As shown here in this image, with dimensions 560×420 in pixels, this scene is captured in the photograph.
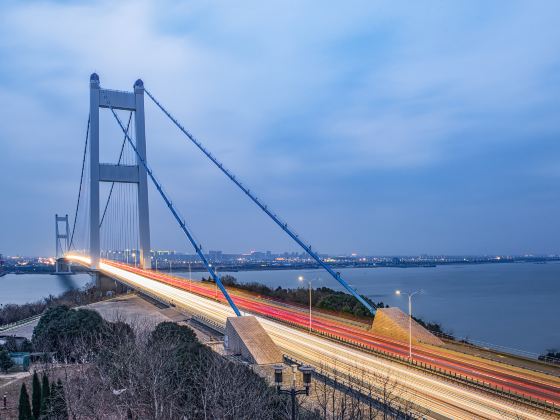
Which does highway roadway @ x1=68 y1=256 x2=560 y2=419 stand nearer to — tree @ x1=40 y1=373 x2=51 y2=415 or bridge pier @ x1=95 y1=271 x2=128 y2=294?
tree @ x1=40 y1=373 x2=51 y2=415

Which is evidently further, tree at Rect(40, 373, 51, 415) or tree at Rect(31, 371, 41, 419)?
tree at Rect(31, 371, 41, 419)

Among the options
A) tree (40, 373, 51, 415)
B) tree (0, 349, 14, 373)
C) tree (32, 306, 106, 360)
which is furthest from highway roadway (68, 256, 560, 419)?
tree (0, 349, 14, 373)

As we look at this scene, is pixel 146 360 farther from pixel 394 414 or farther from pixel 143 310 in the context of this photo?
pixel 143 310

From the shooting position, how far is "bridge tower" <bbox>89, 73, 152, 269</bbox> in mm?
51869

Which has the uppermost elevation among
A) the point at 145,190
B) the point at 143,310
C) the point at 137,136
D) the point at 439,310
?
the point at 137,136

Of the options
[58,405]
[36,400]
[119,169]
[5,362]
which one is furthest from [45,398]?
[119,169]

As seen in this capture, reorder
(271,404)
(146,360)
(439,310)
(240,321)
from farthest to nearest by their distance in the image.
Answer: (439,310)
(240,321)
(146,360)
(271,404)

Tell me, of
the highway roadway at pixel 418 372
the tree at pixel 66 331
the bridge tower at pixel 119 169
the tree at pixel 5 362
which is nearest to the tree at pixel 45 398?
the tree at pixel 5 362

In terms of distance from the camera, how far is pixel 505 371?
18.9 meters

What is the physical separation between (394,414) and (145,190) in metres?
41.7

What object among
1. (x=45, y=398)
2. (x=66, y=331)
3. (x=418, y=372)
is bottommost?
(x=45, y=398)

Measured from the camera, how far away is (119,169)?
5316cm

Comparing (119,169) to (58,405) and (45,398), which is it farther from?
(58,405)

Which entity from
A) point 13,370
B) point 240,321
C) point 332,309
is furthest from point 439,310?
point 13,370
